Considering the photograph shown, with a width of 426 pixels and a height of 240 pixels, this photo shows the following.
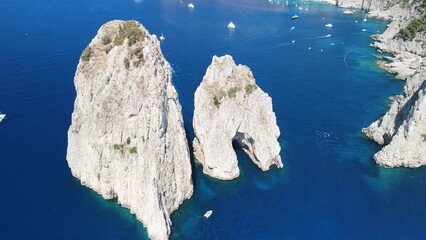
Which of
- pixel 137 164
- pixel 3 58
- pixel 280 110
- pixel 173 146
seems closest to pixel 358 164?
pixel 280 110

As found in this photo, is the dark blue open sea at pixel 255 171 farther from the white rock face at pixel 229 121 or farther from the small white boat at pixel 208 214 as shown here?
the white rock face at pixel 229 121

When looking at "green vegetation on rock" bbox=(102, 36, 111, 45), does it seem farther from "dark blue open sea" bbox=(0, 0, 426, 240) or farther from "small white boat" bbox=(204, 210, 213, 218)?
"small white boat" bbox=(204, 210, 213, 218)

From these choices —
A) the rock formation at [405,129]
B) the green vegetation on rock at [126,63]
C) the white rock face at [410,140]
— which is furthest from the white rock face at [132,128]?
the rock formation at [405,129]

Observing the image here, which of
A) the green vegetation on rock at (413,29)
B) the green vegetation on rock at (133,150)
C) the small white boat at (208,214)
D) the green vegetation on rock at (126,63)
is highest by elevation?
the green vegetation on rock at (126,63)

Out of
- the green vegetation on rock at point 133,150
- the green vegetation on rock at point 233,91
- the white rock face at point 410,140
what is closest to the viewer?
the green vegetation on rock at point 133,150

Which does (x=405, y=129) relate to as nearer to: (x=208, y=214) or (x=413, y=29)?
(x=208, y=214)

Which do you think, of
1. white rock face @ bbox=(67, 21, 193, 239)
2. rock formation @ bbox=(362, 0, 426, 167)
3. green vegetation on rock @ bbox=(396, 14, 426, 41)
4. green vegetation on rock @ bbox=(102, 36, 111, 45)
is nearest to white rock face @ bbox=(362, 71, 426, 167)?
rock formation @ bbox=(362, 0, 426, 167)
